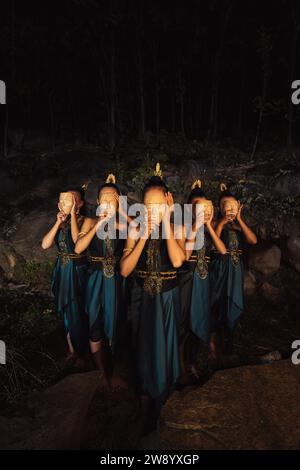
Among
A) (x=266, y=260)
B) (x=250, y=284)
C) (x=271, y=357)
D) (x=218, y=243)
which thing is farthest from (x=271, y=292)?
(x=218, y=243)

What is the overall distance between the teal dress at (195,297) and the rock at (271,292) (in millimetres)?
3096

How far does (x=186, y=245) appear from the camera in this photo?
11.2 ft

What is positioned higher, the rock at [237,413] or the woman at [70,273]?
the woman at [70,273]

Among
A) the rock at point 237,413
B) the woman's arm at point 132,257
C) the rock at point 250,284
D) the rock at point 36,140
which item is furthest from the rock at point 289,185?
the rock at point 36,140

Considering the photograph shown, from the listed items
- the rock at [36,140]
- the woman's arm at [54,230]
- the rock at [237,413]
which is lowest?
the rock at [237,413]

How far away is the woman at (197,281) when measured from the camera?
3.56 meters

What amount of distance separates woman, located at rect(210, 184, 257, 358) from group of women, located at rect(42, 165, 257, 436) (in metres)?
0.01

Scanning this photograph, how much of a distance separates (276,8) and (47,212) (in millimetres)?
13187

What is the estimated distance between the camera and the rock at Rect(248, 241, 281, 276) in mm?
6551

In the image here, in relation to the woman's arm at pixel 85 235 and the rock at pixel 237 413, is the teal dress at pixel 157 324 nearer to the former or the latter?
the rock at pixel 237 413

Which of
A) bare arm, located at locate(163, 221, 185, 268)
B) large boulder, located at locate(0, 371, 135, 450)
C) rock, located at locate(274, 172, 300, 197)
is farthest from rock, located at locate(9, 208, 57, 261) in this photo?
rock, located at locate(274, 172, 300, 197)

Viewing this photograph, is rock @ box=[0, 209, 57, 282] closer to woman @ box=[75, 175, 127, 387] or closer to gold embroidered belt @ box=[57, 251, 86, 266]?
gold embroidered belt @ box=[57, 251, 86, 266]

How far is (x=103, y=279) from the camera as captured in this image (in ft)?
11.8

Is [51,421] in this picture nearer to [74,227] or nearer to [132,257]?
[132,257]
